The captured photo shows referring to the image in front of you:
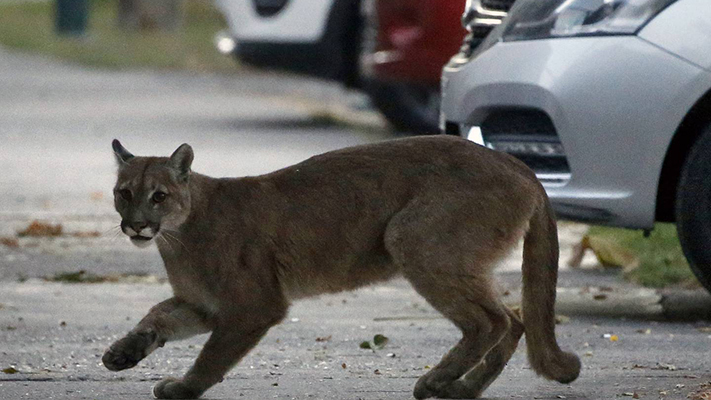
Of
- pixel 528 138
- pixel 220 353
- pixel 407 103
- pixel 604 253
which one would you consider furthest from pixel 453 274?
pixel 407 103

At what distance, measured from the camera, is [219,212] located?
5.27 m

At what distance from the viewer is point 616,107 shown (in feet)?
20.9

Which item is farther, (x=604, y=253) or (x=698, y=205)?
(x=604, y=253)

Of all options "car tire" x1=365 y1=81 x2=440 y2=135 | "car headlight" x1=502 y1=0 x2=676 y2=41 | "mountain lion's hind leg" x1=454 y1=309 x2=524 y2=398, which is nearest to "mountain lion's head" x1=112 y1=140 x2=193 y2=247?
"mountain lion's hind leg" x1=454 y1=309 x2=524 y2=398

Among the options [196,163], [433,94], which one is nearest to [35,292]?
[196,163]

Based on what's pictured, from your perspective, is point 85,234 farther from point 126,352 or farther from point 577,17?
point 126,352

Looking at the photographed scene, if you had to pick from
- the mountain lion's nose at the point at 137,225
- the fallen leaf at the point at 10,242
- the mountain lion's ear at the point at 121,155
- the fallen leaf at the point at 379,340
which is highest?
the mountain lion's ear at the point at 121,155

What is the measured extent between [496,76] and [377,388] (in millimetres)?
1965

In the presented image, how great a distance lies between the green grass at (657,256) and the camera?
7340 millimetres

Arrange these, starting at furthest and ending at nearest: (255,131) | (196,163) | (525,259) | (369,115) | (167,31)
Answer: (167,31) < (369,115) < (255,131) < (196,163) < (525,259)

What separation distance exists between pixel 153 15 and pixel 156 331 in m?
26.5

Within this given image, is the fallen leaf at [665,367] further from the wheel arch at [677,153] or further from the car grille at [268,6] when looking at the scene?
the car grille at [268,6]

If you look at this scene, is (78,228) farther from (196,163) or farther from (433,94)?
(433,94)

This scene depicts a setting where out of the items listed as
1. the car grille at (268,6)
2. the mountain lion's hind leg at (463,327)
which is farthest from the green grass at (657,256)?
the car grille at (268,6)
